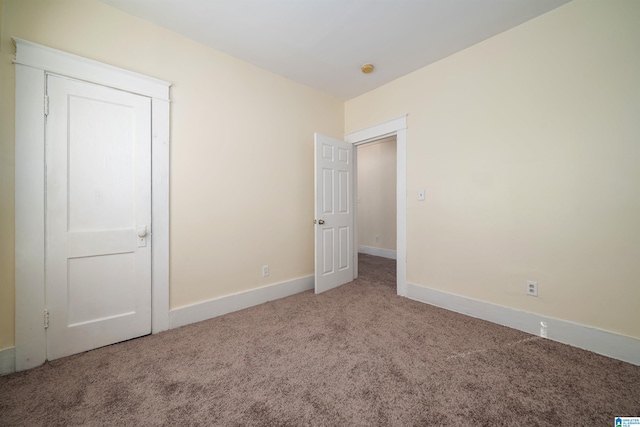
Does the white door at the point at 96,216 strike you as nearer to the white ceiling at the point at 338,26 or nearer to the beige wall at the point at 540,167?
the white ceiling at the point at 338,26

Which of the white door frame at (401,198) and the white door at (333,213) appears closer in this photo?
the white door frame at (401,198)

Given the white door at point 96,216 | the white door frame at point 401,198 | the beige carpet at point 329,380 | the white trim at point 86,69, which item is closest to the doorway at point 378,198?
the white door frame at point 401,198

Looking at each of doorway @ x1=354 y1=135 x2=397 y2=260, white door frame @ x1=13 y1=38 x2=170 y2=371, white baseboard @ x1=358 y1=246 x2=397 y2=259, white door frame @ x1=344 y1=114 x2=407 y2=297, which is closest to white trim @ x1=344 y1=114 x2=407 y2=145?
white door frame @ x1=344 y1=114 x2=407 y2=297

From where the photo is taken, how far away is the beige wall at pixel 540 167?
1681 millimetres

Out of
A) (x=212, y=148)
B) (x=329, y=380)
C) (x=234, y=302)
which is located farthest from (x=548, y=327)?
(x=212, y=148)

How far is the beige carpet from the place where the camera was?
1225 mm

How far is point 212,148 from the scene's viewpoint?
2375 mm

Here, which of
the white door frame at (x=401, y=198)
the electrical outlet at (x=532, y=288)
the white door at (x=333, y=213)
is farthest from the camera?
the white door at (x=333, y=213)

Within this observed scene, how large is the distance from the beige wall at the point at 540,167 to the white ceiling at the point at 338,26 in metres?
0.27

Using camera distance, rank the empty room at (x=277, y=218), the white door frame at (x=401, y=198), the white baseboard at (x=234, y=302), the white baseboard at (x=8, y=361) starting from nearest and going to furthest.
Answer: the empty room at (x=277, y=218) < the white baseboard at (x=8, y=361) < the white baseboard at (x=234, y=302) < the white door frame at (x=401, y=198)

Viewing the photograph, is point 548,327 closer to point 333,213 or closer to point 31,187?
point 333,213

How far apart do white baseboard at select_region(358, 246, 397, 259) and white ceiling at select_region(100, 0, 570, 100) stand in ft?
11.5

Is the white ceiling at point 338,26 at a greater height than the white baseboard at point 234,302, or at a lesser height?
greater

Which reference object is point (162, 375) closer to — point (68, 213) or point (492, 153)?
point (68, 213)
